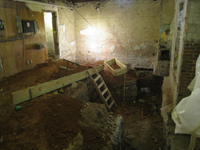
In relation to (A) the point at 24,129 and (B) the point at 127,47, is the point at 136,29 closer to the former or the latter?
(B) the point at 127,47

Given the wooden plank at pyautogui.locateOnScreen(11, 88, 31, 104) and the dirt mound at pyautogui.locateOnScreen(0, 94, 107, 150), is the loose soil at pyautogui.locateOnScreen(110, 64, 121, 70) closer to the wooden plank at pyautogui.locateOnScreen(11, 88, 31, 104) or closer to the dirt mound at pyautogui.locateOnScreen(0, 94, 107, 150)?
the dirt mound at pyautogui.locateOnScreen(0, 94, 107, 150)

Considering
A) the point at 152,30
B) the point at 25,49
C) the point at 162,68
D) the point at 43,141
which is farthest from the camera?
the point at 152,30

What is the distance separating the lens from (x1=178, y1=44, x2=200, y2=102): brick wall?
348cm

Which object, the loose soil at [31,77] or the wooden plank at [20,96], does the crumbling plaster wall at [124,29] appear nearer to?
the loose soil at [31,77]

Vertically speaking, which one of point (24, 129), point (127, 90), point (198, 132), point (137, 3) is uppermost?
point (137, 3)

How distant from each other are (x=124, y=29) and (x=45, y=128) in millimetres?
6098

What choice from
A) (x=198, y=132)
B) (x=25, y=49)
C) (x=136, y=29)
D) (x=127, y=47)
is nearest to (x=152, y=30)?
(x=136, y=29)

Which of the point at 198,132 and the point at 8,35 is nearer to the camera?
the point at 198,132

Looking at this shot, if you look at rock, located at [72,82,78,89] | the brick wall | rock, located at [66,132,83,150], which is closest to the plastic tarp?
the brick wall

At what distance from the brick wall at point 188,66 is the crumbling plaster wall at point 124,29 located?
13.2ft

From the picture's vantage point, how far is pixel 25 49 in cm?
548

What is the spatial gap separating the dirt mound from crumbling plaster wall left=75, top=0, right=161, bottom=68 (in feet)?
16.4

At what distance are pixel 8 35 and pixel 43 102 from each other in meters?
2.49

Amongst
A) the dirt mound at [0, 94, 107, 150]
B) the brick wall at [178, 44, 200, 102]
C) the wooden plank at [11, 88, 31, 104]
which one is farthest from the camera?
the wooden plank at [11, 88, 31, 104]
